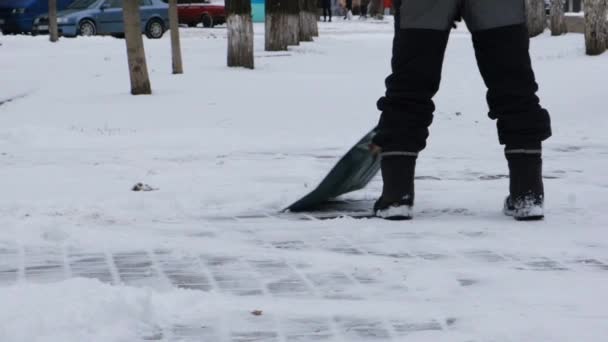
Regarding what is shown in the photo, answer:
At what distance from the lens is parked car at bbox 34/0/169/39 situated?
33031mm

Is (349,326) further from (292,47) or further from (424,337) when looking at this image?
(292,47)

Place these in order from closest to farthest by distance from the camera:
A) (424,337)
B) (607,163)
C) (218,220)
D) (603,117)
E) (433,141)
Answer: (424,337) < (218,220) < (607,163) < (433,141) < (603,117)

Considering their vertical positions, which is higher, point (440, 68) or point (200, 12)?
point (440, 68)

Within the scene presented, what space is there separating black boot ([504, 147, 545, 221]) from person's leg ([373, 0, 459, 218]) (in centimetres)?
39

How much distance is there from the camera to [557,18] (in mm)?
28031

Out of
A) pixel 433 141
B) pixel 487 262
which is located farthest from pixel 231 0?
pixel 487 262

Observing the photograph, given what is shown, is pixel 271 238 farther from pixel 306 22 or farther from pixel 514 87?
pixel 306 22

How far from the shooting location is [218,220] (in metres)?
5.27

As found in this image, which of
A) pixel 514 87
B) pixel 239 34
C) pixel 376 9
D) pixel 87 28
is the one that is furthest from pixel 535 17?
pixel 376 9

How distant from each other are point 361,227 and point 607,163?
2.70 m

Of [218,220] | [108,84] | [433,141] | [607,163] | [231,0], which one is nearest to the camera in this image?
[218,220]

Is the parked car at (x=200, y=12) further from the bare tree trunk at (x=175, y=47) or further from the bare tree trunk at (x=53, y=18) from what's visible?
the bare tree trunk at (x=175, y=47)

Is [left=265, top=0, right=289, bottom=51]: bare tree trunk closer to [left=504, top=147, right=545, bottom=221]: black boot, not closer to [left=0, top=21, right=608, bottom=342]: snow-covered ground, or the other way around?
[left=0, top=21, right=608, bottom=342]: snow-covered ground

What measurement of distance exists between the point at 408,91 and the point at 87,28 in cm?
2897
